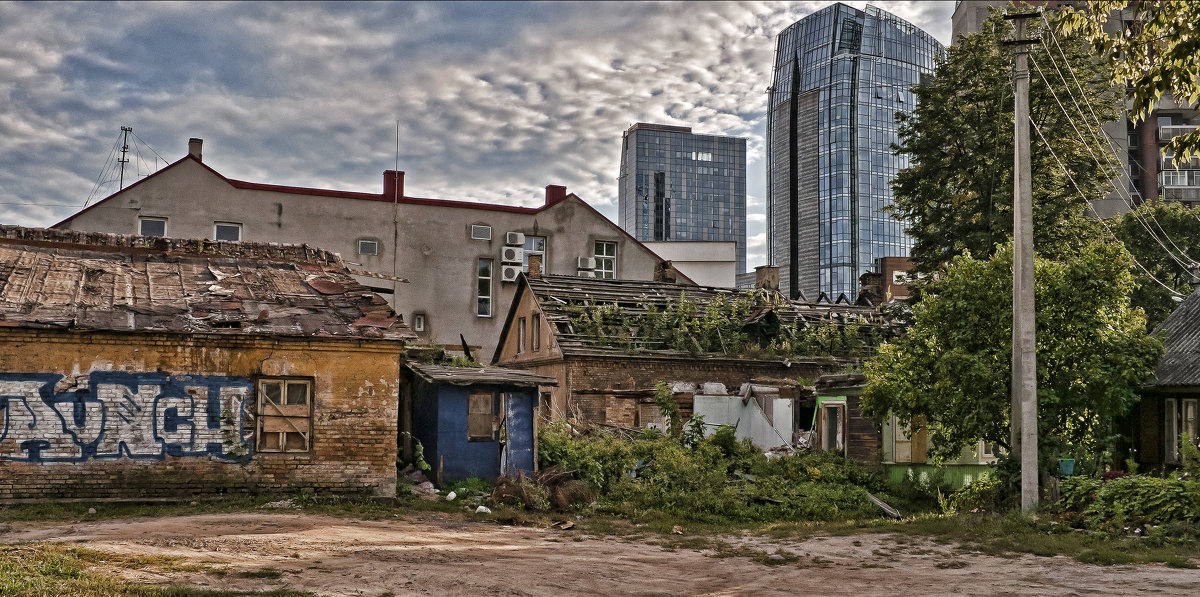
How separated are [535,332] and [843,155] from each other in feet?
540

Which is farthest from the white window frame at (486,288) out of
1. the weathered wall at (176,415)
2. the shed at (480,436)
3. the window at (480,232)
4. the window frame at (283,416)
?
the window frame at (283,416)

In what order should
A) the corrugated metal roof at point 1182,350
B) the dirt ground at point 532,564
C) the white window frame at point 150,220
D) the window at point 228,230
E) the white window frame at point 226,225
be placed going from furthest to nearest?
1. the window at point 228,230
2. the white window frame at point 226,225
3. the white window frame at point 150,220
4. the corrugated metal roof at point 1182,350
5. the dirt ground at point 532,564

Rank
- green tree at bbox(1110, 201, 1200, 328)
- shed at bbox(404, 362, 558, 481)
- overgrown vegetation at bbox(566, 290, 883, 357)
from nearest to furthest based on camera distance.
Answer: shed at bbox(404, 362, 558, 481)
overgrown vegetation at bbox(566, 290, 883, 357)
green tree at bbox(1110, 201, 1200, 328)

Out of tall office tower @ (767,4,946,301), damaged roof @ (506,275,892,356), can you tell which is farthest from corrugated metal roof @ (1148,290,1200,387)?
tall office tower @ (767,4,946,301)

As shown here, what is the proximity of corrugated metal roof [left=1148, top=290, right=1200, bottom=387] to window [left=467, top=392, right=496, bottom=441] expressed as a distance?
1283cm

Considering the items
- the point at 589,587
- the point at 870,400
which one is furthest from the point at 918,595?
the point at 870,400

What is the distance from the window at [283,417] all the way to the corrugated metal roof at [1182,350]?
15621 millimetres

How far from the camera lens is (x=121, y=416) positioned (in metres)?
16.8

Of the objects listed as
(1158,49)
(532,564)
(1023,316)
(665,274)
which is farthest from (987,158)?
(532,564)

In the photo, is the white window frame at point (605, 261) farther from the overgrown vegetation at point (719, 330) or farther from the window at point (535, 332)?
the window at point (535, 332)

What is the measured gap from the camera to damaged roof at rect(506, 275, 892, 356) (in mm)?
29281

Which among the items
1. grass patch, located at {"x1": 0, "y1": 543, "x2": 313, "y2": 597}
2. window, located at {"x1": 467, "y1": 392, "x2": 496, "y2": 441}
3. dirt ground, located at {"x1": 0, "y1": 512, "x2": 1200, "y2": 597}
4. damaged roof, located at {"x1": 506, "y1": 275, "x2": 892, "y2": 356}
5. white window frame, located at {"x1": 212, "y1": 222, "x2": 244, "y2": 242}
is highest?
white window frame, located at {"x1": 212, "y1": 222, "x2": 244, "y2": 242}

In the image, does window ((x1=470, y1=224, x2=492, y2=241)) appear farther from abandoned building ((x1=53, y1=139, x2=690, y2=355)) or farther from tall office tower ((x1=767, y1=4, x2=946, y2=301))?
tall office tower ((x1=767, y1=4, x2=946, y2=301))

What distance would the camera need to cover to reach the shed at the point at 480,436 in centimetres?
1967
